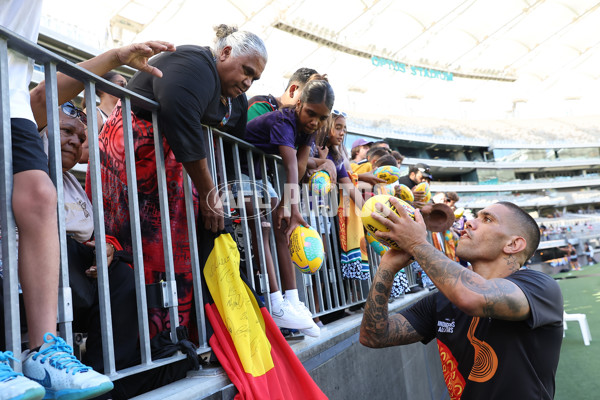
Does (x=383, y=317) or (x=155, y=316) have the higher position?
(x=155, y=316)

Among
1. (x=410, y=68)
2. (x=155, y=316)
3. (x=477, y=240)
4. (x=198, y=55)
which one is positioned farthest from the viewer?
(x=410, y=68)

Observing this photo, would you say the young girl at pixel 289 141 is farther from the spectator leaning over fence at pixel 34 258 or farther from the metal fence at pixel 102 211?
the spectator leaning over fence at pixel 34 258

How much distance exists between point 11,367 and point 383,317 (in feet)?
4.66

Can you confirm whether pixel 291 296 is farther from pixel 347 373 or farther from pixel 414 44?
pixel 414 44

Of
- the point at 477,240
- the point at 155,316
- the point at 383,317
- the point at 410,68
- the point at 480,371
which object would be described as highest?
the point at 410,68

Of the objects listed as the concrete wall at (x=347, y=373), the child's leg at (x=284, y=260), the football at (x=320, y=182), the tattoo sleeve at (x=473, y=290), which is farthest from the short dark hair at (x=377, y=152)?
the tattoo sleeve at (x=473, y=290)

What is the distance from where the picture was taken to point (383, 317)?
6.37ft

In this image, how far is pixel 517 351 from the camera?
1.63 metres

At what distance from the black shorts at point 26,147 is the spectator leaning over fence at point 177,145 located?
477mm

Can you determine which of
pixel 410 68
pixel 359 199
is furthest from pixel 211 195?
pixel 410 68

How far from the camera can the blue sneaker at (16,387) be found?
82 cm

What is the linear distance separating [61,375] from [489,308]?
1330 mm

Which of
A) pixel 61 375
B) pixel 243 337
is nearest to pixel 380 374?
pixel 243 337

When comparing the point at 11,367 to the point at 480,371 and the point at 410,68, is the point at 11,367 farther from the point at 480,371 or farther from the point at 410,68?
the point at 410,68
